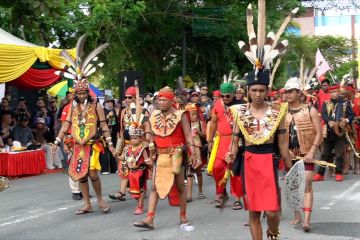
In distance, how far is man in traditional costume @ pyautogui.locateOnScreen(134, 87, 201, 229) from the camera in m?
7.90

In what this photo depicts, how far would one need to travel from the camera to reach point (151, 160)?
321 inches

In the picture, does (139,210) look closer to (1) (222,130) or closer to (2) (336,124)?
(1) (222,130)

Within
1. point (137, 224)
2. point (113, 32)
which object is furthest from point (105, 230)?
point (113, 32)

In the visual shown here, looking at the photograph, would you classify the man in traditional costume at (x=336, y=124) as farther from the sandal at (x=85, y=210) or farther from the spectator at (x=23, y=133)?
the spectator at (x=23, y=133)

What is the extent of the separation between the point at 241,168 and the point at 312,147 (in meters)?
1.91

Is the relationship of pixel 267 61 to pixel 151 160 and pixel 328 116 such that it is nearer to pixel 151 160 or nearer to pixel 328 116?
pixel 151 160

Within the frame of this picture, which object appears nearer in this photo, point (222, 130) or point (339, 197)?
point (222, 130)

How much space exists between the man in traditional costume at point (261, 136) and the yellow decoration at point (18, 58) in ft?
28.0

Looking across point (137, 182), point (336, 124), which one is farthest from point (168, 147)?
point (336, 124)

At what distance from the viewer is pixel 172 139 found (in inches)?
314

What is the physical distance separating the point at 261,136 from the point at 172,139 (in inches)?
88.8

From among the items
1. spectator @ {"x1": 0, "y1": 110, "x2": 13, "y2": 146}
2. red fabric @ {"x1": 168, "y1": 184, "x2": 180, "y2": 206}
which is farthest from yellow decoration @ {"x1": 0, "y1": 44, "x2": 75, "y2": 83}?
red fabric @ {"x1": 168, "y1": 184, "x2": 180, "y2": 206}

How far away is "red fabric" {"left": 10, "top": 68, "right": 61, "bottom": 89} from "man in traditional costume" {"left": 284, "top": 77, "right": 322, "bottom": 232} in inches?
394

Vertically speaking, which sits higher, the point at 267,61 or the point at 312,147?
the point at 267,61
